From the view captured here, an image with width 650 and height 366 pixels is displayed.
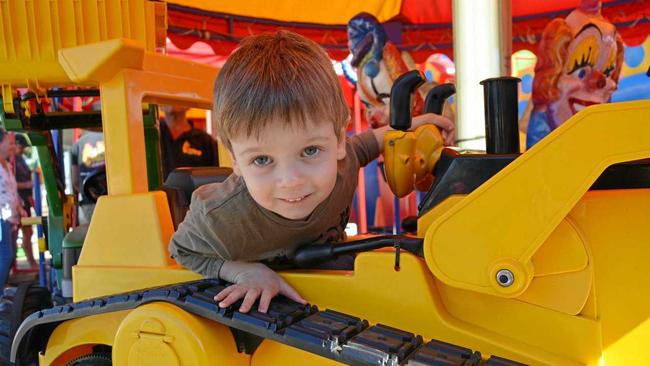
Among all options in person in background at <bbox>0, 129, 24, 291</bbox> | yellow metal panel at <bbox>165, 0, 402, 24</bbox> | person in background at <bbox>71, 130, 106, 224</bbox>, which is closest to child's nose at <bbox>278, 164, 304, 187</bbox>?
person in background at <bbox>71, 130, 106, 224</bbox>

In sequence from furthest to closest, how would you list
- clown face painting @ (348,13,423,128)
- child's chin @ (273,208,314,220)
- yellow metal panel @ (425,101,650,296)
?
clown face painting @ (348,13,423,128) → child's chin @ (273,208,314,220) → yellow metal panel @ (425,101,650,296)

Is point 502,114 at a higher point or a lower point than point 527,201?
higher

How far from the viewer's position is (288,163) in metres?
1.07

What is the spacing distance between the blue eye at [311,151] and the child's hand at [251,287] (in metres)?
0.26

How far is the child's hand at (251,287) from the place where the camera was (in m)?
1.07

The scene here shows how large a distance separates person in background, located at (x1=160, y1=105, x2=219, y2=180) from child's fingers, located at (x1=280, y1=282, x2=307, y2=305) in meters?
2.60

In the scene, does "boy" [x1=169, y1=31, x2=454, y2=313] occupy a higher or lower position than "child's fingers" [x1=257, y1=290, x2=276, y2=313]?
higher

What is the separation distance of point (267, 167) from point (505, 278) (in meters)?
0.47

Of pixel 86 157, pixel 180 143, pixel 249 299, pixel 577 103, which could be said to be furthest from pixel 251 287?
pixel 577 103

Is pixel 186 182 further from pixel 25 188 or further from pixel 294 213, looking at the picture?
pixel 25 188

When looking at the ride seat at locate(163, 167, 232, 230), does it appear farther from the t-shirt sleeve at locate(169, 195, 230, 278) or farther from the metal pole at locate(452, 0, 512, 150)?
the metal pole at locate(452, 0, 512, 150)

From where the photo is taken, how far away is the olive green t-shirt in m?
1.21

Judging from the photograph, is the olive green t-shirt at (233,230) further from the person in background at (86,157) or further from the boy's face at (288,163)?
the person in background at (86,157)

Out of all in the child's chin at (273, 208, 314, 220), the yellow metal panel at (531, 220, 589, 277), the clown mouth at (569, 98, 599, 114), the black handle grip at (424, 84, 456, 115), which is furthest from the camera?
the clown mouth at (569, 98, 599, 114)
